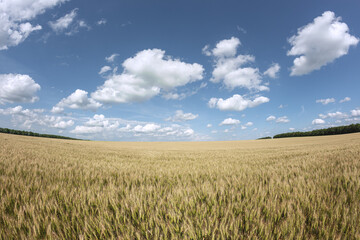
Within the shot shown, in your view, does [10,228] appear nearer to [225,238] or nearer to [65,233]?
[65,233]

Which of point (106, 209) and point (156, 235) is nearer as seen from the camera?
point (156, 235)

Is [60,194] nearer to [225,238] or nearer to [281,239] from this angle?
[225,238]

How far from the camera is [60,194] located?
1.78 m

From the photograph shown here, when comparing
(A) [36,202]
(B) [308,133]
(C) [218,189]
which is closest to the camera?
(A) [36,202]

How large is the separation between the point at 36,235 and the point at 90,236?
0.40m

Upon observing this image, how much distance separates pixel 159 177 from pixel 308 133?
321ft

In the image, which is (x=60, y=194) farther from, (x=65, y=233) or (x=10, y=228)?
(x=65, y=233)

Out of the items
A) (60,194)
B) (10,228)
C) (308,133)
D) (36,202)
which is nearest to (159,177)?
(60,194)

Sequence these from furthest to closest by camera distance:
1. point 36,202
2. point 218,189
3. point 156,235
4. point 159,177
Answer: point 159,177 → point 218,189 → point 36,202 → point 156,235

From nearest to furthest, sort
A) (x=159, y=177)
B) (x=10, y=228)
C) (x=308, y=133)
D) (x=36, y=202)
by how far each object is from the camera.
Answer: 1. (x=10, y=228)
2. (x=36, y=202)
3. (x=159, y=177)
4. (x=308, y=133)

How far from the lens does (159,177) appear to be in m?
2.72

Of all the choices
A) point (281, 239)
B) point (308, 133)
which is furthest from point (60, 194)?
point (308, 133)

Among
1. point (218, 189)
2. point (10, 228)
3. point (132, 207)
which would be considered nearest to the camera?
point (10, 228)

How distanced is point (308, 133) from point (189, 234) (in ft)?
324
